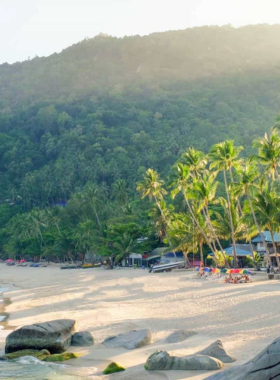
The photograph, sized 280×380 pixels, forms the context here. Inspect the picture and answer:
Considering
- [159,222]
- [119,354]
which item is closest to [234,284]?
[119,354]

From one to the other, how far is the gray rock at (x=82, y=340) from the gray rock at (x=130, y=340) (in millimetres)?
466

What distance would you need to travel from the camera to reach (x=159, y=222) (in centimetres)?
4625

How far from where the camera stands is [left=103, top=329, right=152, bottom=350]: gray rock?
41.0 ft

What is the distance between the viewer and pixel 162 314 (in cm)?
1784

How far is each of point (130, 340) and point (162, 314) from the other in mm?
5154

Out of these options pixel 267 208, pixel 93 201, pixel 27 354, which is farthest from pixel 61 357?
pixel 93 201

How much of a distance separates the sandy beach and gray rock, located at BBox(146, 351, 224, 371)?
0.18 meters

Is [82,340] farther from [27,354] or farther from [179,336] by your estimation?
[179,336]

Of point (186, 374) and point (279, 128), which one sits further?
point (279, 128)

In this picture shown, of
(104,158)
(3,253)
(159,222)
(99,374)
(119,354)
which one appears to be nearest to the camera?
A: (99,374)

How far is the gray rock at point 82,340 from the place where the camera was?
1352 cm

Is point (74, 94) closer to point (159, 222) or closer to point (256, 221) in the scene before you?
point (159, 222)

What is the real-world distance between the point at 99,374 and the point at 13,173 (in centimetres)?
11429

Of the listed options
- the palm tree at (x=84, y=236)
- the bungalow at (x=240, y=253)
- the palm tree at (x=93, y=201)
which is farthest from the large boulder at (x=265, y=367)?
the palm tree at (x=93, y=201)
